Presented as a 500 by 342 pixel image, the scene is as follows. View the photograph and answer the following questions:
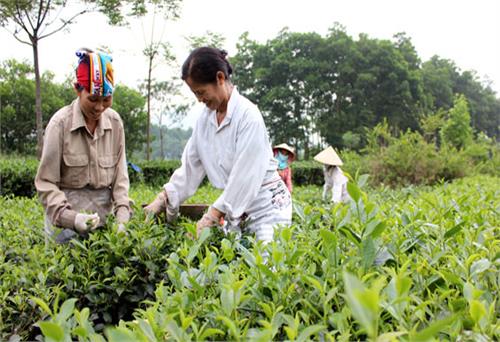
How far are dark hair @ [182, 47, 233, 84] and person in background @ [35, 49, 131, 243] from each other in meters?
0.43

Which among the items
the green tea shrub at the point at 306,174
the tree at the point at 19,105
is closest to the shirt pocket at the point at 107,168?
the green tea shrub at the point at 306,174

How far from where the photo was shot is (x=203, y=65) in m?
2.24

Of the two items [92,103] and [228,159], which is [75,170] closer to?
[92,103]

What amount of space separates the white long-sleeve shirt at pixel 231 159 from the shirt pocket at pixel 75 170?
0.42m

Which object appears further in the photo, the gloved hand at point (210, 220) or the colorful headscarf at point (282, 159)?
the colorful headscarf at point (282, 159)

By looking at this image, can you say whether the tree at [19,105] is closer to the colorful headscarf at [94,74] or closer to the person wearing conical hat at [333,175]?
the person wearing conical hat at [333,175]

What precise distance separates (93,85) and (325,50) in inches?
1440

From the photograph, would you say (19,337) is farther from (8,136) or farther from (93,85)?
(8,136)

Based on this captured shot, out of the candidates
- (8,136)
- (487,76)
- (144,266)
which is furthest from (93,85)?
(487,76)

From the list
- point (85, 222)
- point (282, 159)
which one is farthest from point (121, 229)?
point (282, 159)

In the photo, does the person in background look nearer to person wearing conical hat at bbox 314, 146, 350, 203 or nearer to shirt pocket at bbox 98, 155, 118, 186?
shirt pocket at bbox 98, 155, 118, 186

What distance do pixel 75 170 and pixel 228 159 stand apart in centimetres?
78

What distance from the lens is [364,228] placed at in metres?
1.20

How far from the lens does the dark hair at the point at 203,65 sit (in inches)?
88.4
